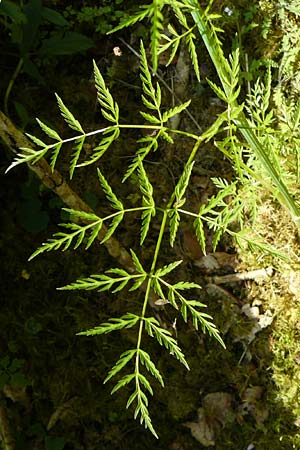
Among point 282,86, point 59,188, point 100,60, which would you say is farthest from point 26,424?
point 282,86

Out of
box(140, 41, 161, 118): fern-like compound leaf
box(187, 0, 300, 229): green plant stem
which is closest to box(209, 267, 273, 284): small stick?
box(187, 0, 300, 229): green plant stem

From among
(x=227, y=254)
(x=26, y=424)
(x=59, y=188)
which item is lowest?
(x=26, y=424)

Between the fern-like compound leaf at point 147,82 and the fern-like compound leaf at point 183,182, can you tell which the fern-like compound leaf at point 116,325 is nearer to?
the fern-like compound leaf at point 183,182

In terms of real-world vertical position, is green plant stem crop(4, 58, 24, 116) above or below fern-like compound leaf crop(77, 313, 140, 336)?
above

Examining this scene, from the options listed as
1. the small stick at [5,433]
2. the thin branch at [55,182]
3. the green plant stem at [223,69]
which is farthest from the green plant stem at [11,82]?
the small stick at [5,433]

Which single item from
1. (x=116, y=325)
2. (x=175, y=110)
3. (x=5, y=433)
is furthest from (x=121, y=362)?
(x=5, y=433)

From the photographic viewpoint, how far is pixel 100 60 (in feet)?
9.18

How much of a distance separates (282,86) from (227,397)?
4.80 ft

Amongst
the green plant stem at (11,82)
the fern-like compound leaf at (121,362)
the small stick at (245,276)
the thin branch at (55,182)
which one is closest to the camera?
the fern-like compound leaf at (121,362)

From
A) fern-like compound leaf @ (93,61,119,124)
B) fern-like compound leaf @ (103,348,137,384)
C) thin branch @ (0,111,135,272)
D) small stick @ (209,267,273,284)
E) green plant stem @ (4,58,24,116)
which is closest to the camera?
fern-like compound leaf @ (93,61,119,124)

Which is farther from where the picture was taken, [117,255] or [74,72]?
[74,72]

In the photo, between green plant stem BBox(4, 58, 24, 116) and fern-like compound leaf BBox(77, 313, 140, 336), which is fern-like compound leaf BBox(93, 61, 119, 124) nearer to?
fern-like compound leaf BBox(77, 313, 140, 336)

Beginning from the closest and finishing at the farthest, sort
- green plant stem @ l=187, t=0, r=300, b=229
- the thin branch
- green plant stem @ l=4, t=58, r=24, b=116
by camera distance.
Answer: green plant stem @ l=187, t=0, r=300, b=229, the thin branch, green plant stem @ l=4, t=58, r=24, b=116

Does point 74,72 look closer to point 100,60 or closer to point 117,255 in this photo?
point 100,60
